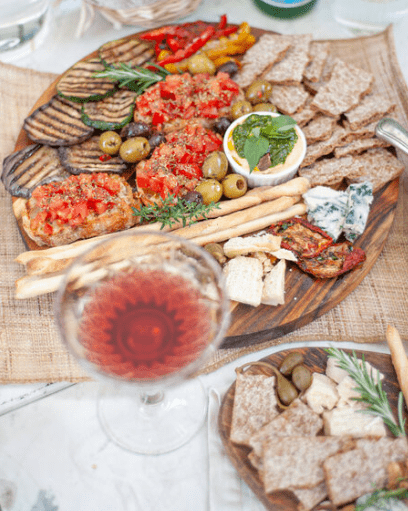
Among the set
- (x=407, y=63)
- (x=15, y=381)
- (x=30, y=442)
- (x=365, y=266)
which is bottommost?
(x=30, y=442)

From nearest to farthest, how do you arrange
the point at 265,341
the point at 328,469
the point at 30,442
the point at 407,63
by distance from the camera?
the point at 328,469
the point at 30,442
the point at 265,341
the point at 407,63

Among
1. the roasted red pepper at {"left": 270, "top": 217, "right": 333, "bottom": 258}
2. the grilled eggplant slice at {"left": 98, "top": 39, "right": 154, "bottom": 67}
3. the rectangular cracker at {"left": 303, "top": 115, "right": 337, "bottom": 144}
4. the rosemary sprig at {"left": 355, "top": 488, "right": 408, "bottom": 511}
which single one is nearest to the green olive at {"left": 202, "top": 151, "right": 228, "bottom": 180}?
the roasted red pepper at {"left": 270, "top": 217, "right": 333, "bottom": 258}

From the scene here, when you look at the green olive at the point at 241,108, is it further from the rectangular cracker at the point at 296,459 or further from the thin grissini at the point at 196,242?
the rectangular cracker at the point at 296,459

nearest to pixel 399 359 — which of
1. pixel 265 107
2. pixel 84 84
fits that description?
pixel 265 107

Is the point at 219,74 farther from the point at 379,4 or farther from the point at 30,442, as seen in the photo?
the point at 30,442

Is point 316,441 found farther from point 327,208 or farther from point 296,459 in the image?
point 327,208

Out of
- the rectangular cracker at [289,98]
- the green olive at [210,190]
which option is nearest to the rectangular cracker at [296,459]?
the green olive at [210,190]

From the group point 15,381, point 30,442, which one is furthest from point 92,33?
point 30,442
